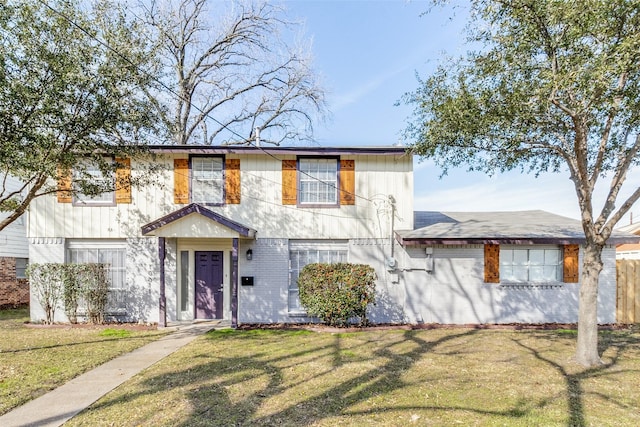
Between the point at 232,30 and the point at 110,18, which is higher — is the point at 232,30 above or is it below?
above

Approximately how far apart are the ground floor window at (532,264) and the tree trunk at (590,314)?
12.5ft

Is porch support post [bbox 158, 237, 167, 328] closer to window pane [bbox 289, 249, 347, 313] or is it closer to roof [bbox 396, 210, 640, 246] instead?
window pane [bbox 289, 249, 347, 313]

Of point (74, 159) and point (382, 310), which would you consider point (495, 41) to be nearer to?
point (382, 310)

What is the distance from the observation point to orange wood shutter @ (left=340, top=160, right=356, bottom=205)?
35.1 feet

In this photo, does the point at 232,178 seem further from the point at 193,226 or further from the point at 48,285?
the point at 48,285

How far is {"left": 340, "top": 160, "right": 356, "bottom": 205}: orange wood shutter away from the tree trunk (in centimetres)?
584

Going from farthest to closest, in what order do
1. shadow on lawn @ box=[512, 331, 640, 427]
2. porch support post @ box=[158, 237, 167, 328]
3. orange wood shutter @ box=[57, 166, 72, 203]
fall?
porch support post @ box=[158, 237, 167, 328]
orange wood shutter @ box=[57, 166, 72, 203]
shadow on lawn @ box=[512, 331, 640, 427]

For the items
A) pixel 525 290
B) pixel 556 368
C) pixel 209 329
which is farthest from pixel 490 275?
pixel 209 329

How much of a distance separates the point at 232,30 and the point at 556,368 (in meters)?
20.8

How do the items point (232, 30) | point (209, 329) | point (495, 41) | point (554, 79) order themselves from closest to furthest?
point (554, 79) → point (495, 41) → point (209, 329) → point (232, 30)

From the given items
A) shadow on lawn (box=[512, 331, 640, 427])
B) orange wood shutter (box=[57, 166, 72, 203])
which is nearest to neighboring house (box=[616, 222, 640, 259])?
shadow on lawn (box=[512, 331, 640, 427])

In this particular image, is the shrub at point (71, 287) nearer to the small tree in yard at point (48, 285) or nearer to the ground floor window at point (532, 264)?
the small tree in yard at point (48, 285)

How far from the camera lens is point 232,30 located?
19.9m

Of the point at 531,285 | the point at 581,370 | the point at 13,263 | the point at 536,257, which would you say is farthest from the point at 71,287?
the point at 536,257
